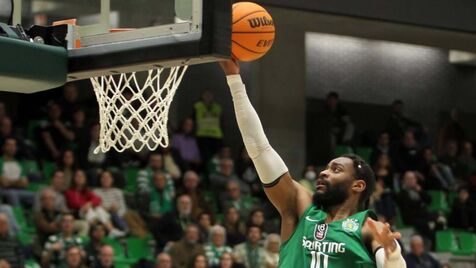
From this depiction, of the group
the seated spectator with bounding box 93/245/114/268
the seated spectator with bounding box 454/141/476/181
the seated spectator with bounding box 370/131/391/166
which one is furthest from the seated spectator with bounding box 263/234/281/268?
the seated spectator with bounding box 454/141/476/181

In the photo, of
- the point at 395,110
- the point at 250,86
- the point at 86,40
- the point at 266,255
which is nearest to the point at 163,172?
the point at 266,255

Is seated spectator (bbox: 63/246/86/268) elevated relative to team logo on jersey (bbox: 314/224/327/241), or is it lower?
lower

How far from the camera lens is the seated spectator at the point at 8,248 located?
997 cm

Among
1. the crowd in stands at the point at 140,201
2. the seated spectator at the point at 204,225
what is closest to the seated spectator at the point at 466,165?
the crowd in stands at the point at 140,201

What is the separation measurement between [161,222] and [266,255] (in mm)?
1255

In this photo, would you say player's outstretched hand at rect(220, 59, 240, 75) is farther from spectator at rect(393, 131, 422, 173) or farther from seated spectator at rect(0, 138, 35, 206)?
spectator at rect(393, 131, 422, 173)

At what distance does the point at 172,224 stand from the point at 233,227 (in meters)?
0.87

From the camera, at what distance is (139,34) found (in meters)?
4.86

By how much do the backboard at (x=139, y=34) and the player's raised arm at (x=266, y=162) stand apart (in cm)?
31

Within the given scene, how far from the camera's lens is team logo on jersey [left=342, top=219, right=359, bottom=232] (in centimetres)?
465

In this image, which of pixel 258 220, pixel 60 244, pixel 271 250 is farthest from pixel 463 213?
pixel 60 244

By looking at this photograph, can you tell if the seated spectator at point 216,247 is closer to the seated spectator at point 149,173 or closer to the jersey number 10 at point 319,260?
the seated spectator at point 149,173

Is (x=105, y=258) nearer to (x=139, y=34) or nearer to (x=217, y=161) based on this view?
(x=217, y=161)

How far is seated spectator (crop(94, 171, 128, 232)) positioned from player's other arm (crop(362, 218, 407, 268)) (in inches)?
275
